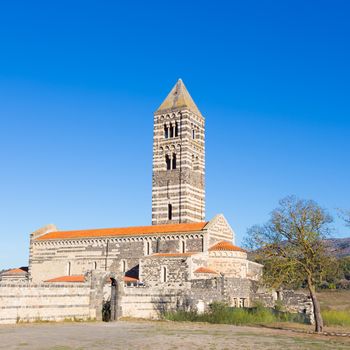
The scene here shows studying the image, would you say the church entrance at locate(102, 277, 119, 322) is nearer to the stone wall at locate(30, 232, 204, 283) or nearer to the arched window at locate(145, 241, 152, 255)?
the stone wall at locate(30, 232, 204, 283)

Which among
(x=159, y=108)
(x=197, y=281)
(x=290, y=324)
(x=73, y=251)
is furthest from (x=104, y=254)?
(x=290, y=324)

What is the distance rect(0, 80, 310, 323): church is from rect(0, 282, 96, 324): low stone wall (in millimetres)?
50

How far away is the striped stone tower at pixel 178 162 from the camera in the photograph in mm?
58750

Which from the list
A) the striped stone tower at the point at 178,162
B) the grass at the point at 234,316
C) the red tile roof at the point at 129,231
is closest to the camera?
the grass at the point at 234,316

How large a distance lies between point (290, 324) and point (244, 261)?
57.5 ft

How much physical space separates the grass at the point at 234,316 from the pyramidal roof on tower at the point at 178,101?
35015mm

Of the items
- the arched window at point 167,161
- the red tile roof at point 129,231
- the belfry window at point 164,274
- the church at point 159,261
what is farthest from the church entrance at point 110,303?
the arched window at point 167,161

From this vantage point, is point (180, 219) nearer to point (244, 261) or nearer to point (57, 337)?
point (244, 261)

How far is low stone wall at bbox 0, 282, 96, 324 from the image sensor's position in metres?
24.9

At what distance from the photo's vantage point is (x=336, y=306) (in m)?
40.7

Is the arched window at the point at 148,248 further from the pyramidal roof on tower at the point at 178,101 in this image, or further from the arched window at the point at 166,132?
the pyramidal roof on tower at the point at 178,101

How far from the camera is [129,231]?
172ft

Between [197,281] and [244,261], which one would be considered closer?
[197,281]

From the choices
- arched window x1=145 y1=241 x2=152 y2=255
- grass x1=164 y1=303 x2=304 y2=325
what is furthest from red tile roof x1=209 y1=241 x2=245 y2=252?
grass x1=164 y1=303 x2=304 y2=325
